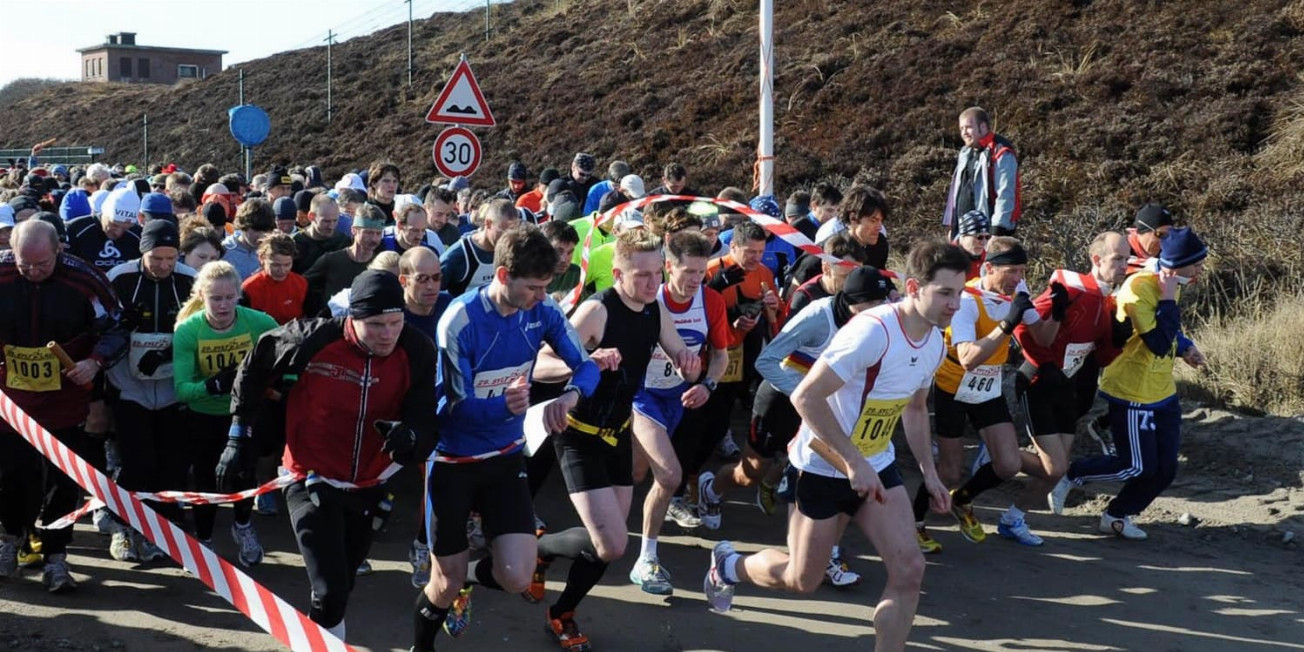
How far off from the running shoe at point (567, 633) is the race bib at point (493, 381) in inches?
46.4

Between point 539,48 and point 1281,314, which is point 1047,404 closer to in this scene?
point 1281,314

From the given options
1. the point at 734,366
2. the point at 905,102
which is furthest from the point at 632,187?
the point at 905,102

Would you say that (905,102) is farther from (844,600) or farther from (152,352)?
(152,352)

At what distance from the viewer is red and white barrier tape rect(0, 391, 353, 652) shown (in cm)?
448

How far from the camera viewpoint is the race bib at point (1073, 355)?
7512 mm

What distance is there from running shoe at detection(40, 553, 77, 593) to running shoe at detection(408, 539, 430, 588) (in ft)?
5.48

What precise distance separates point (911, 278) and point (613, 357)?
135 centimetres

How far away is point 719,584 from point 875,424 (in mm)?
1212

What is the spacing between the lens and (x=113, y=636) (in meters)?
5.67

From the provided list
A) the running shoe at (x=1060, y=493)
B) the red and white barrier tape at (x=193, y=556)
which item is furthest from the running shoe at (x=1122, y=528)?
the red and white barrier tape at (x=193, y=556)

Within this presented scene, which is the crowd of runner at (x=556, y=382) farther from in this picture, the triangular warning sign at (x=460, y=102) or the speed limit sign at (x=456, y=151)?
the triangular warning sign at (x=460, y=102)

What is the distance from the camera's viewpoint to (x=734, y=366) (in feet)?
26.5

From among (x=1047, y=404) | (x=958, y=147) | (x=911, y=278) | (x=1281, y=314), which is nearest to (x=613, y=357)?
(x=911, y=278)

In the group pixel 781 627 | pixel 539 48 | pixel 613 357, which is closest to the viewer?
pixel 613 357
